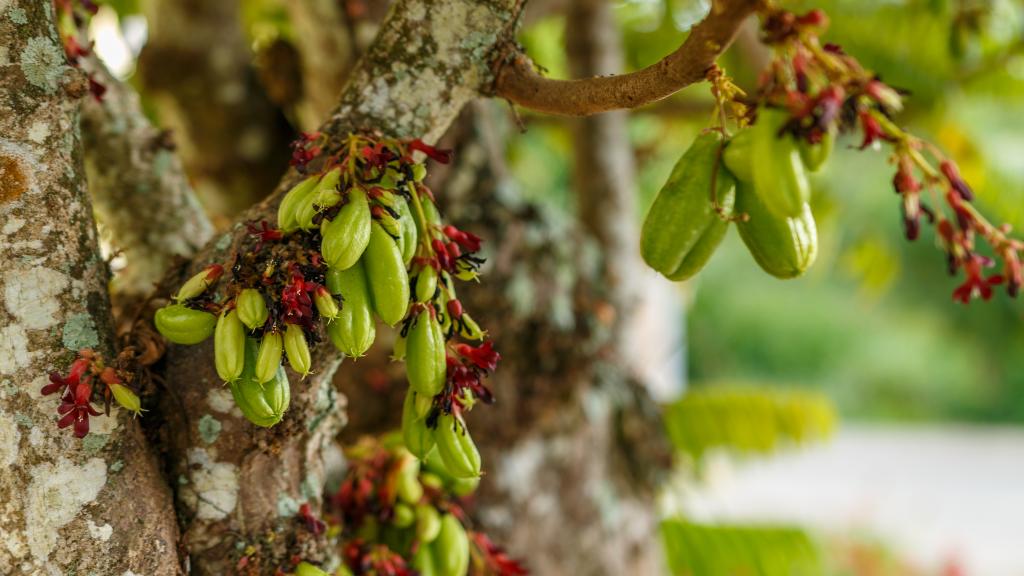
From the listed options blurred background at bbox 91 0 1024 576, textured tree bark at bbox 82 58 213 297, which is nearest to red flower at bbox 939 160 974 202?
blurred background at bbox 91 0 1024 576

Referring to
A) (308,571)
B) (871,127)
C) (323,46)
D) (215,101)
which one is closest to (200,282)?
(308,571)

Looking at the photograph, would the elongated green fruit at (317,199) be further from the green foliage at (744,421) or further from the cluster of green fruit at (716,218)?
the green foliage at (744,421)

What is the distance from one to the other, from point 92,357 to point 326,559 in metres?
0.41

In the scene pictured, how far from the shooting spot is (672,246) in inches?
40.5

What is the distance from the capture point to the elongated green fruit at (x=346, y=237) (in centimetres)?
95

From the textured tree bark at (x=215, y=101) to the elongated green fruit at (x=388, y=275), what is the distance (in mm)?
1686

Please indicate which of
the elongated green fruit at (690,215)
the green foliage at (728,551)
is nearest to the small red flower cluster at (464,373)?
the elongated green fruit at (690,215)

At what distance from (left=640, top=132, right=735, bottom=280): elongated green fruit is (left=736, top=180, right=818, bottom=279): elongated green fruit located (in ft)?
0.08

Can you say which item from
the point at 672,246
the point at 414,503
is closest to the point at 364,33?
the point at 414,503

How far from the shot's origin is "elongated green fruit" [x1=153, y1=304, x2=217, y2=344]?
1.04m

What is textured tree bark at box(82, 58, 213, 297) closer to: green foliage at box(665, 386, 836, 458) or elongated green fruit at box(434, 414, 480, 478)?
elongated green fruit at box(434, 414, 480, 478)

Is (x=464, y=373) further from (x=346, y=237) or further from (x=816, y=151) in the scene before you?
(x=816, y=151)

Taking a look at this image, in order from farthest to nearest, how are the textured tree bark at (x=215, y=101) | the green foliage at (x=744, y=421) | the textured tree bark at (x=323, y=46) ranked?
the green foliage at (x=744, y=421), the textured tree bark at (x=215, y=101), the textured tree bark at (x=323, y=46)

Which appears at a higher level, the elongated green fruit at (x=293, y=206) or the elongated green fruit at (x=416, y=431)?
the elongated green fruit at (x=293, y=206)
